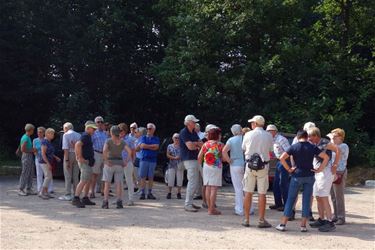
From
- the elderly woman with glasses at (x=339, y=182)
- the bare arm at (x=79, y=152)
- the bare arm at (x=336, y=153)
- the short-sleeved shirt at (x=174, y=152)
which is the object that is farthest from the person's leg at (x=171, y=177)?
the bare arm at (x=336, y=153)

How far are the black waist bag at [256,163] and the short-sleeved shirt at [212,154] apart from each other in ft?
4.51

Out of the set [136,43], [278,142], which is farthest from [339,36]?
[278,142]

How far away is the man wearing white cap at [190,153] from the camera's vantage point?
34.8ft

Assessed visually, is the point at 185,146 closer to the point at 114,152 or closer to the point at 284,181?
the point at 114,152

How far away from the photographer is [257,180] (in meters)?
8.98

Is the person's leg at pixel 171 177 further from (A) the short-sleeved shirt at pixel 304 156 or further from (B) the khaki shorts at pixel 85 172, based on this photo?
(A) the short-sleeved shirt at pixel 304 156

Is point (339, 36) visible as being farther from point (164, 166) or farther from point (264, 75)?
point (164, 166)

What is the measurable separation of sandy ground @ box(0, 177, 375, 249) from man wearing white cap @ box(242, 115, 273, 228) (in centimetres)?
32

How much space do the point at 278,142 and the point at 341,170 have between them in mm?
1576

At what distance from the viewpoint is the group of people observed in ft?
28.5

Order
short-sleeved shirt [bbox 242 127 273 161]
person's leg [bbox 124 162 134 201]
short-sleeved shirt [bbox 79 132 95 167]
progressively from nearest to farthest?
1. short-sleeved shirt [bbox 242 127 273 161]
2. short-sleeved shirt [bbox 79 132 95 167]
3. person's leg [bbox 124 162 134 201]

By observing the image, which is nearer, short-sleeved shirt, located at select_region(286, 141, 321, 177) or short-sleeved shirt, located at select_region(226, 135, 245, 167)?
short-sleeved shirt, located at select_region(286, 141, 321, 177)

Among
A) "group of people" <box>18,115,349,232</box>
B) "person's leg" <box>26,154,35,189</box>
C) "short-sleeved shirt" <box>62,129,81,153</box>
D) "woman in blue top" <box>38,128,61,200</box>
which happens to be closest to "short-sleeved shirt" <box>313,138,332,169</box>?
"group of people" <box>18,115,349,232</box>

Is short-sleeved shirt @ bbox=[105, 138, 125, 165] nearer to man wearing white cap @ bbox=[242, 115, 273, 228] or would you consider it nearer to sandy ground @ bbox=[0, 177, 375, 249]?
sandy ground @ bbox=[0, 177, 375, 249]
